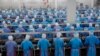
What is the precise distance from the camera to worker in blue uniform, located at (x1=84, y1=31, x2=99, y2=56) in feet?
33.5

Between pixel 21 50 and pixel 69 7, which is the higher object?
pixel 69 7

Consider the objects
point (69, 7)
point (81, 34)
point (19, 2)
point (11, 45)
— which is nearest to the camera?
point (11, 45)

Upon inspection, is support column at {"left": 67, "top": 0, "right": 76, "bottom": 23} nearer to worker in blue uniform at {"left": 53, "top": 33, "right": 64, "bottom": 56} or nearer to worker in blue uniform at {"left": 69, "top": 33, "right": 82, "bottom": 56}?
worker in blue uniform at {"left": 69, "top": 33, "right": 82, "bottom": 56}

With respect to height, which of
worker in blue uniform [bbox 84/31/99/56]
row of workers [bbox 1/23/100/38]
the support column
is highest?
the support column

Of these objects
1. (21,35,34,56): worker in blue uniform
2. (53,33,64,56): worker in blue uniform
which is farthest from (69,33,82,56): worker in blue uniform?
(21,35,34,56): worker in blue uniform

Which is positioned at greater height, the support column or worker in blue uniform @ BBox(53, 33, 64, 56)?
the support column

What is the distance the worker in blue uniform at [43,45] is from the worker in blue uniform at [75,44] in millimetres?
935

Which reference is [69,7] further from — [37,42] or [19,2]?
[19,2]

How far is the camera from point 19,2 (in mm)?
27750

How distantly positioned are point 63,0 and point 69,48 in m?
19.2

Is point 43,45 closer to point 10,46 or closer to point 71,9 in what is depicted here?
point 10,46

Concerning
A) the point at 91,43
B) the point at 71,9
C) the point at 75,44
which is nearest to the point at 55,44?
the point at 75,44

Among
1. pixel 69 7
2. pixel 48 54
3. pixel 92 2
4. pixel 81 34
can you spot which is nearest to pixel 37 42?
pixel 48 54

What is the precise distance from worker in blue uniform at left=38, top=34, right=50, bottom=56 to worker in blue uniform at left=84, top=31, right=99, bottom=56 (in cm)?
161
